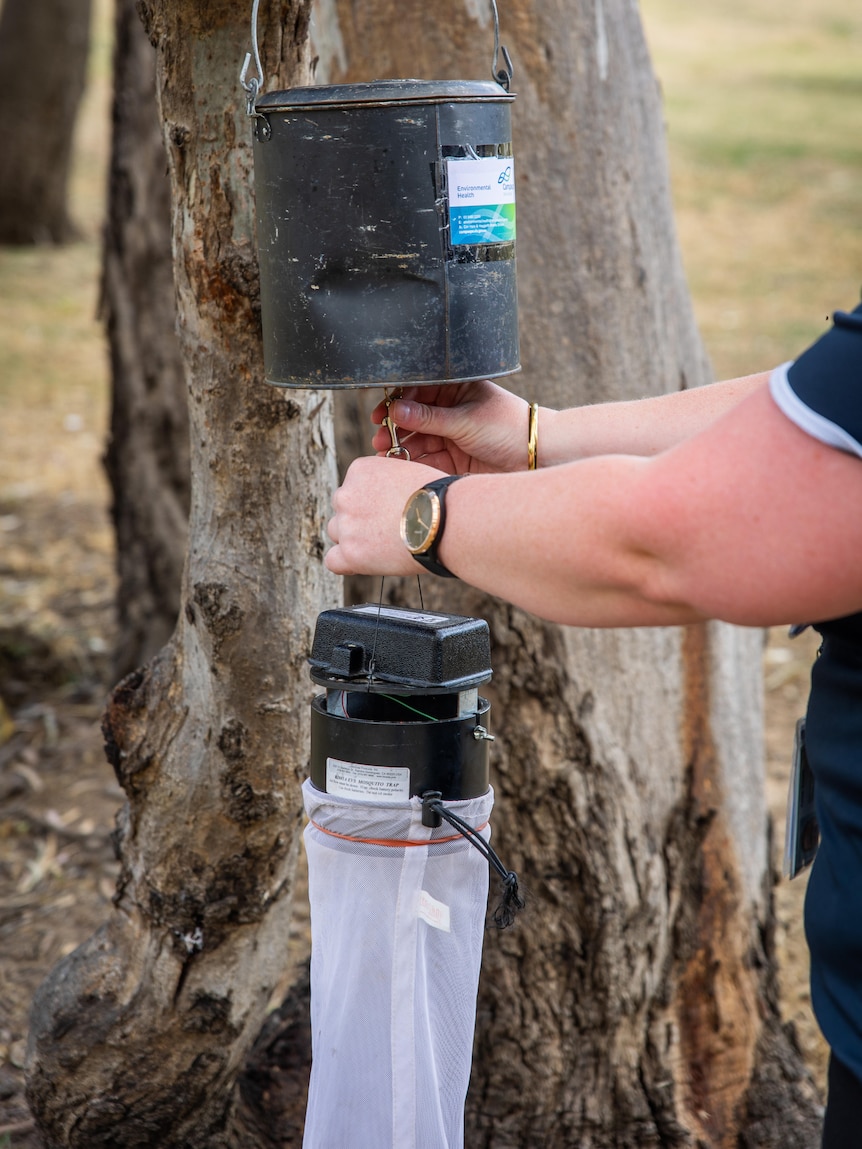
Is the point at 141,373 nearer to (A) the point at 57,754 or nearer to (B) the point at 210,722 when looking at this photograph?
(A) the point at 57,754

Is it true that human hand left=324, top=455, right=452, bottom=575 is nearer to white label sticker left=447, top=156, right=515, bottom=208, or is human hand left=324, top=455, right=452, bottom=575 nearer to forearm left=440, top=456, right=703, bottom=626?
forearm left=440, top=456, right=703, bottom=626

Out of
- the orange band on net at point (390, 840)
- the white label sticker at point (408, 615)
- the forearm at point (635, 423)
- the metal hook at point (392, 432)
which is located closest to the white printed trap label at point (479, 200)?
the metal hook at point (392, 432)

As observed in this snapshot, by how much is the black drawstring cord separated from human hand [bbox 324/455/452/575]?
0.32 meters

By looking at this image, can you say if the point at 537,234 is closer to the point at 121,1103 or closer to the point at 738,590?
the point at 738,590

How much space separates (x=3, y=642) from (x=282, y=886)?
9.53ft

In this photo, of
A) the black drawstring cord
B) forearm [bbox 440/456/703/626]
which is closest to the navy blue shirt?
forearm [bbox 440/456/703/626]

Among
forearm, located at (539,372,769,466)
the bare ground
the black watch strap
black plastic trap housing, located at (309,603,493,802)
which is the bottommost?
the bare ground

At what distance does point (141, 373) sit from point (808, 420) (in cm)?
344

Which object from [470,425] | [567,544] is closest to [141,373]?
[470,425]

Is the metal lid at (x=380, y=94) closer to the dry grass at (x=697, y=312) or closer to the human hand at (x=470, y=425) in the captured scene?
the human hand at (x=470, y=425)

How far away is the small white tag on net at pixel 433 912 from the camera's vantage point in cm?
168

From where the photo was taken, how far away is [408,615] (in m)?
1.68

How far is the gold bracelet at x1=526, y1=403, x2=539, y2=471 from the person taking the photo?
1.89 metres

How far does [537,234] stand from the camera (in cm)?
260
